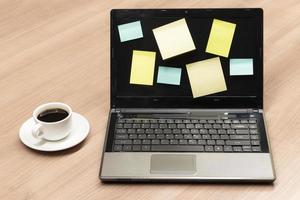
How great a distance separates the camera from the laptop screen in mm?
1138

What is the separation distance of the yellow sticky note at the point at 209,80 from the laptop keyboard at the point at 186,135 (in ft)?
0.25

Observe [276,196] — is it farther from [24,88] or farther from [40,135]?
[24,88]

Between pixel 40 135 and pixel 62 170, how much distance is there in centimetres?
10

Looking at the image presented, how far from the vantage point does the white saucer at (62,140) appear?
3.52ft

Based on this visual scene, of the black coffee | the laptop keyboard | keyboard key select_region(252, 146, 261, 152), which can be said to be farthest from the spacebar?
the black coffee

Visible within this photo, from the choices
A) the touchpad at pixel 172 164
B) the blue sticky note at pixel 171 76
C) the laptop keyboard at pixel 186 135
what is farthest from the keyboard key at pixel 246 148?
the blue sticky note at pixel 171 76

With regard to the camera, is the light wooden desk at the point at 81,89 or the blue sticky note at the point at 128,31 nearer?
the light wooden desk at the point at 81,89

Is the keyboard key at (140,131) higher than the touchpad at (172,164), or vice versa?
the keyboard key at (140,131)

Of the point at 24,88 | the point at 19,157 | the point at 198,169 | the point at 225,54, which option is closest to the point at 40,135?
the point at 19,157

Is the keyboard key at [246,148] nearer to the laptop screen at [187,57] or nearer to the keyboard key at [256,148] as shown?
the keyboard key at [256,148]

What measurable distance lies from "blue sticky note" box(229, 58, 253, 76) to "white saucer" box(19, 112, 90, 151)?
366 mm

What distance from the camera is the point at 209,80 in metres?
1.14

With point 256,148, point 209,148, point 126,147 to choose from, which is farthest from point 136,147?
point 256,148

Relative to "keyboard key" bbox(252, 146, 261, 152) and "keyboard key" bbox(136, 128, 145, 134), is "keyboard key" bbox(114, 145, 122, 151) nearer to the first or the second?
"keyboard key" bbox(136, 128, 145, 134)
